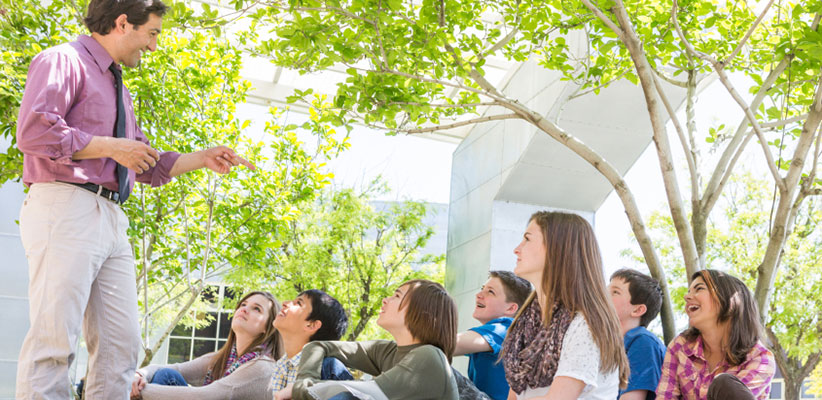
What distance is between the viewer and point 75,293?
235 centimetres

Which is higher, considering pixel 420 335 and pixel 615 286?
pixel 615 286

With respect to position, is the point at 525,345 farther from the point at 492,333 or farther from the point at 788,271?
the point at 788,271

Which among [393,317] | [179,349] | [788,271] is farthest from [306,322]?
[179,349]

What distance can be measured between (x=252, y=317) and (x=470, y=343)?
1.21 m

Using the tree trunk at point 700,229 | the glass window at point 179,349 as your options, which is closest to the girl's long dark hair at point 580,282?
the tree trunk at point 700,229

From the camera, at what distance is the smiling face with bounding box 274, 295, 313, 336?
3.68 m

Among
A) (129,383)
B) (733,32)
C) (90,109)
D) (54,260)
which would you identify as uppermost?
(733,32)

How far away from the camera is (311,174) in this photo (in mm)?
8258

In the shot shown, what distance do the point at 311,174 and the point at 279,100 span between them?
5516 mm

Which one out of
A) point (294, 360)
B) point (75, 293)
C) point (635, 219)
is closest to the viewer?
point (75, 293)

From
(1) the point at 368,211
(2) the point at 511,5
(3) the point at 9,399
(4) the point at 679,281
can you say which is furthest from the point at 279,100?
(4) the point at 679,281

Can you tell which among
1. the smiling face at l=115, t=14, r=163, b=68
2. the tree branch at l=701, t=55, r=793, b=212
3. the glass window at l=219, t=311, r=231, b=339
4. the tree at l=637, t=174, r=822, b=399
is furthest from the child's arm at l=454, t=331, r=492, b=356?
the glass window at l=219, t=311, r=231, b=339

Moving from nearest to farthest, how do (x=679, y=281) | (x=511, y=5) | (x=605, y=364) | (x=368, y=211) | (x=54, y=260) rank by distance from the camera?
(x=54, y=260)
(x=605, y=364)
(x=511, y=5)
(x=368, y=211)
(x=679, y=281)

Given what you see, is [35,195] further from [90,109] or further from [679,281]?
[679,281]
